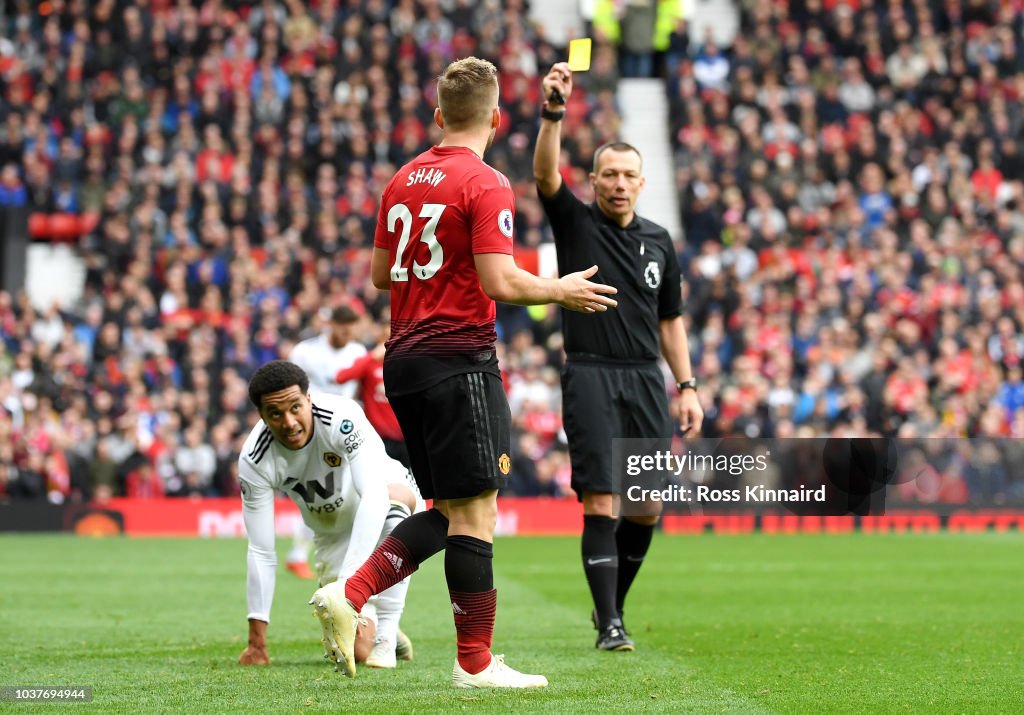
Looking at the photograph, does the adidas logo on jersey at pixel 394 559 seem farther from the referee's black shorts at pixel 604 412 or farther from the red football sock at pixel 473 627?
the referee's black shorts at pixel 604 412

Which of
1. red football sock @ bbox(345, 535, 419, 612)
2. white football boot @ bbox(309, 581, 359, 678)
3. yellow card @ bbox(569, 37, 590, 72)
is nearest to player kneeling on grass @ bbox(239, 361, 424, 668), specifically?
red football sock @ bbox(345, 535, 419, 612)

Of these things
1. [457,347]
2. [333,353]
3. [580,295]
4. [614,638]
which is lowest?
[614,638]

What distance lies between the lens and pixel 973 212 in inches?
998

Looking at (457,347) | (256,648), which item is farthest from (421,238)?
(256,648)

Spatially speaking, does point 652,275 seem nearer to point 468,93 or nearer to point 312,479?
point 312,479

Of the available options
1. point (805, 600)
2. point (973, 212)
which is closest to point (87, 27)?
point (973, 212)

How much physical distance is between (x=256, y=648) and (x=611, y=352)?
231 cm

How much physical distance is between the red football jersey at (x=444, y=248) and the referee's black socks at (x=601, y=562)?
1.98 metres

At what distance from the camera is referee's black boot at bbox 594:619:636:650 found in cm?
805

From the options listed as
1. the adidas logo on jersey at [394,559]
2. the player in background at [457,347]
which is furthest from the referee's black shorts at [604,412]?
the adidas logo on jersey at [394,559]

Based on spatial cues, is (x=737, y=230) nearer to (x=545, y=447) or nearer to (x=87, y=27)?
(x=545, y=447)

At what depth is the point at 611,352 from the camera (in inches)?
328

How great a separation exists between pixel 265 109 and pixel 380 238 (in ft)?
61.4

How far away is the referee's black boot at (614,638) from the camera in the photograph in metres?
8.05
